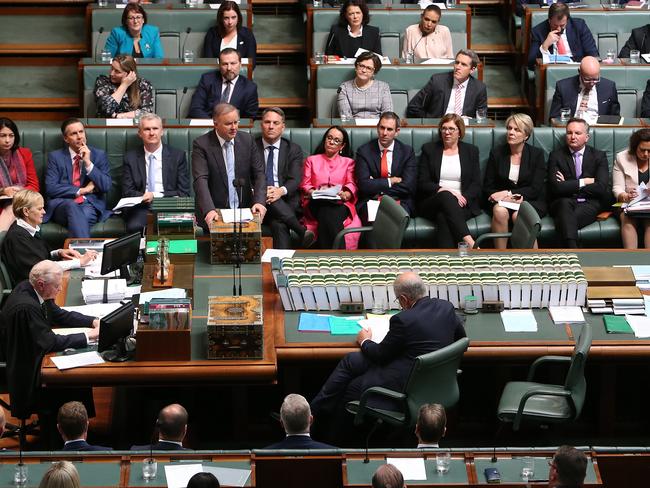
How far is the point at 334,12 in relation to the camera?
1200cm

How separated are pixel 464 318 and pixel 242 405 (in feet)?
4.56

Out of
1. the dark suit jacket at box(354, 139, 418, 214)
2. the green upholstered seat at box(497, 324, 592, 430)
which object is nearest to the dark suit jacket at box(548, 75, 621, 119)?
the dark suit jacket at box(354, 139, 418, 214)

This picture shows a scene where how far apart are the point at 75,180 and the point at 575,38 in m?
4.74

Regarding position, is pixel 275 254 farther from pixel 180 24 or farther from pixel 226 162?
pixel 180 24

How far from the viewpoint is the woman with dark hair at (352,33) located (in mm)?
11734

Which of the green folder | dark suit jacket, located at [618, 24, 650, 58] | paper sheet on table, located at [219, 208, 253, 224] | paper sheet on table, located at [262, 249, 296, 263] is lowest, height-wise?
the green folder

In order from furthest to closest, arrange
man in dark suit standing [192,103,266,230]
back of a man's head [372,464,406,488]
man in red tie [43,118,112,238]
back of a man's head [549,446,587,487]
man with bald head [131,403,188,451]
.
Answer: man in red tie [43,118,112,238]
man in dark suit standing [192,103,266,230]
man with bald head [131,403,188,451]
back of a man's head [549,446,587,487]
back of a man's head [372,464,406,488]

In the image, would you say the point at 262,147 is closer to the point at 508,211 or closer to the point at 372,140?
the point at 372,140

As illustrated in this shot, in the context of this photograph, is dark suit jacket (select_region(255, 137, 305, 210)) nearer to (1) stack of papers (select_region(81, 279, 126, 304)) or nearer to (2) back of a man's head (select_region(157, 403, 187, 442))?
(1) stack of papers (select_region(81, 279, 126, 304))

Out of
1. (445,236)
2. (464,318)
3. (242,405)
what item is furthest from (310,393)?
(445,236)

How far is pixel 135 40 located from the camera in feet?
38.1

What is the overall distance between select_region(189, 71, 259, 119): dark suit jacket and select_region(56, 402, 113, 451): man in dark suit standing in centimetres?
500

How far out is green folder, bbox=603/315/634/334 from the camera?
25.4ft

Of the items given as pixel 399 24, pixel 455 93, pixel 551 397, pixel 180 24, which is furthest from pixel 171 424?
pixel 399 24
